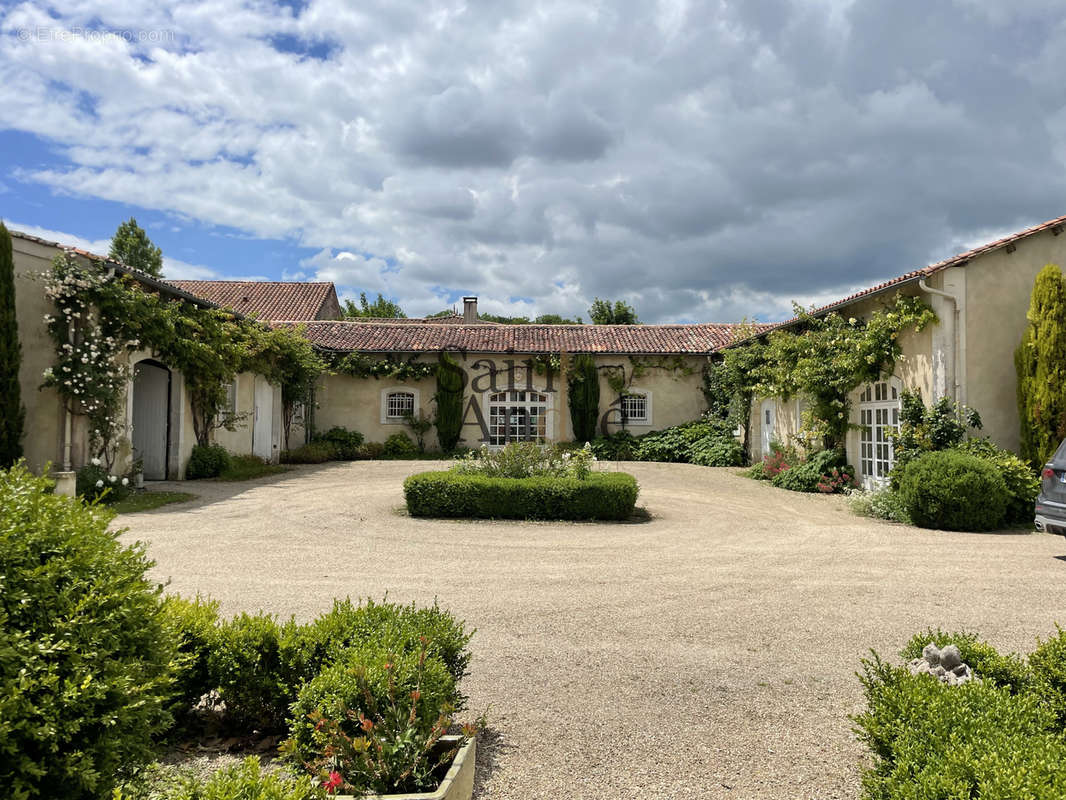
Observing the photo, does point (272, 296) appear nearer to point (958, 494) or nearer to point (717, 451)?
point (717, 451)

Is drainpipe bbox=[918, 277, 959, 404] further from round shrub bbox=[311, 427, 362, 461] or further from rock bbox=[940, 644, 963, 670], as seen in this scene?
round shrub bbox=[311, 427, 362, 461]

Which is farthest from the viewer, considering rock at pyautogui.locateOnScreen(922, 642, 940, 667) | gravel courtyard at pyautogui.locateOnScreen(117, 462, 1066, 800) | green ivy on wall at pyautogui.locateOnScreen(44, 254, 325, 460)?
green ivy on wall at pyautogui.locateOnScreen(44, 254, 325, 460)

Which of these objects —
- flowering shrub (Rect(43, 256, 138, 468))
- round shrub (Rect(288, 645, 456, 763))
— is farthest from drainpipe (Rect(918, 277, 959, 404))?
flowering shrub (Rect(43, 256, 138, 468))

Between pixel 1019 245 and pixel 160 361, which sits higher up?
pixel 1019 245

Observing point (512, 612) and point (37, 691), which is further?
point (512, 612)

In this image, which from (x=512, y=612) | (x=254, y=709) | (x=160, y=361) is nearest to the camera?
(x=254, y=709)

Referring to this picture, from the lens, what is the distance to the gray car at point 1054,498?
25.4 feet

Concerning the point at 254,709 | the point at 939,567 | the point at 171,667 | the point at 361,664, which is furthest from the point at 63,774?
the point at 939,567

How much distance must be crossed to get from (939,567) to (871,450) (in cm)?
670

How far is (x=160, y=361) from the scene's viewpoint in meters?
14.0

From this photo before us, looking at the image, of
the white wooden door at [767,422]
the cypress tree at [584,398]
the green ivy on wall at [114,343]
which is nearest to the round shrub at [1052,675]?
the green ivy on wall at [114,343]

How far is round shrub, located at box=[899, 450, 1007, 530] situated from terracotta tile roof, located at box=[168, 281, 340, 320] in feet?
83.9

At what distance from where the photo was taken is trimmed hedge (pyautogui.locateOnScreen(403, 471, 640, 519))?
10328 millimetres

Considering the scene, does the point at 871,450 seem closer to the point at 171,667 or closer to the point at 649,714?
the point at 649,714
